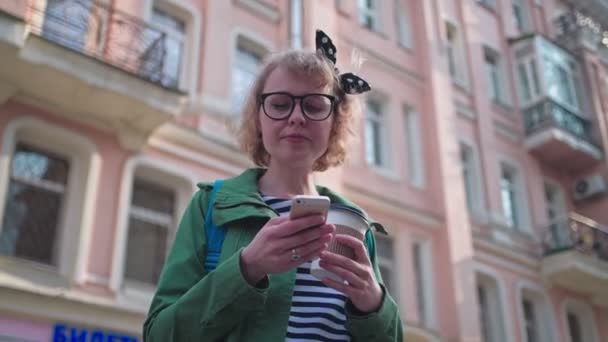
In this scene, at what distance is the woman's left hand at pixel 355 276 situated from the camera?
1.60 metres

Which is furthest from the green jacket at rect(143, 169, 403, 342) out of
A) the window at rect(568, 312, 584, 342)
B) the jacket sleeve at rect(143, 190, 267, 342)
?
the window at rect(568, 312, 584, 342)

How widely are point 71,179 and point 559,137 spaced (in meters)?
11.5

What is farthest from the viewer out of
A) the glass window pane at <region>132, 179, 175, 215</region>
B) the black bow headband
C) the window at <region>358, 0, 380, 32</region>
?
the window at <region>358, 0, 380, 32</region>

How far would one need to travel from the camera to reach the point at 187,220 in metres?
1.90

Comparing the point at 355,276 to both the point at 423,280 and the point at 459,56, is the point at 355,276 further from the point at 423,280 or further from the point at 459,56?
the point at 459,56

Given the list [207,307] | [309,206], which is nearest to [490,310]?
[207,307]

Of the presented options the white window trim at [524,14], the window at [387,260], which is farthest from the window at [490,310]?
the white window trim at [524,14]

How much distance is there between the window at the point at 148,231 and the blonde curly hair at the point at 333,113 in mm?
6934

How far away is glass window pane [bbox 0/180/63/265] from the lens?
26.2 feet

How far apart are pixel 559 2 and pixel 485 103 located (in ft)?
21.1

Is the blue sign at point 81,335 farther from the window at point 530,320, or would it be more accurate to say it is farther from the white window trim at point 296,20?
the window at point 530,320

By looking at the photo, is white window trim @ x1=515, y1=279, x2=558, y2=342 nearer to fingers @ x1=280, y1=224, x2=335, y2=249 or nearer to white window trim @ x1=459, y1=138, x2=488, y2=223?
white window trim @ x1=459, y1=138, x2=488, y2=223

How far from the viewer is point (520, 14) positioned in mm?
19312

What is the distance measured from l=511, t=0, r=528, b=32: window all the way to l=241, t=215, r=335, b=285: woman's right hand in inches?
741
